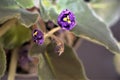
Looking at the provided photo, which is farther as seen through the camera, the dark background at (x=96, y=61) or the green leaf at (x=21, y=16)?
the dark background at (x=96, y=61)

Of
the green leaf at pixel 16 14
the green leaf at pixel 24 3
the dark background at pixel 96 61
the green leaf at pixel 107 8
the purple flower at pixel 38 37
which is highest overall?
the green leaf at pixel 107 8

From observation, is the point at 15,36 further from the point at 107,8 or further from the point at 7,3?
the point at 107,8

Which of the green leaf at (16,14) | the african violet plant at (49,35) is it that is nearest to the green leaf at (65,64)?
the african violet plant at (49,35)

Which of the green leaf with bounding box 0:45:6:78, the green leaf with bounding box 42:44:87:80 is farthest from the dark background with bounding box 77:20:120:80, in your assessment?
the green leaf with bounding box 0:45:6:78

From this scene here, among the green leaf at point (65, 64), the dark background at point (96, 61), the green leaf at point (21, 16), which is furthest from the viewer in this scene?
the dark background at point (96, 61)

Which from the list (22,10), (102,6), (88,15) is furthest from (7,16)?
(102,6)

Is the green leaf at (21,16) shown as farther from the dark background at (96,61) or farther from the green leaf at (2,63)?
the dark background at (96,61)
